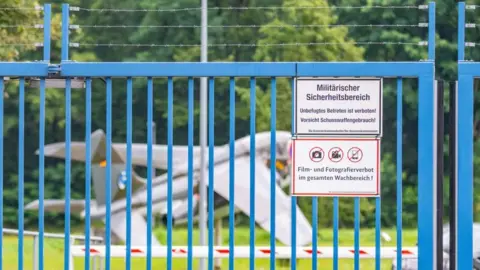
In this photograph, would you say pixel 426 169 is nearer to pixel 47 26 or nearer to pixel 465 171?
pixel 465 171

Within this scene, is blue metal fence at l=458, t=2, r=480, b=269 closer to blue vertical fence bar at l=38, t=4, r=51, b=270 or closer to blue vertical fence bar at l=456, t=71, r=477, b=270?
blue vertical fence bar at l=456, t=71, r=477, b=270

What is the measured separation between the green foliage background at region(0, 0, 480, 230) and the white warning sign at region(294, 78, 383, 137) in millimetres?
31959

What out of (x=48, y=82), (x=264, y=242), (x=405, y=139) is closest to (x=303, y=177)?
(x=48, y=82)

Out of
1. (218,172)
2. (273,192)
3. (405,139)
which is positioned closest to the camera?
(273,192)

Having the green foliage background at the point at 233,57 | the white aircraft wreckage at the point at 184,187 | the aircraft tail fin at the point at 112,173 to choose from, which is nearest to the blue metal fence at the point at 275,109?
the white aircraft wreckage at the point at 184,187

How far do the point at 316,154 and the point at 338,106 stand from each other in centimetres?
28

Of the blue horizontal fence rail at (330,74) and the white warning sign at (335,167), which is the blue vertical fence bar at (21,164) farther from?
the white warning sign at (335,167)

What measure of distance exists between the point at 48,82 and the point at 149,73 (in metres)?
0.63

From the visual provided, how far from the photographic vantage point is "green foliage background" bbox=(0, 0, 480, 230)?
40.4 metres

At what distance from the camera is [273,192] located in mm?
6562

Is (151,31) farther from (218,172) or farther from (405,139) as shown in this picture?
(218,172)

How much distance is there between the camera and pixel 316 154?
6.59 metres

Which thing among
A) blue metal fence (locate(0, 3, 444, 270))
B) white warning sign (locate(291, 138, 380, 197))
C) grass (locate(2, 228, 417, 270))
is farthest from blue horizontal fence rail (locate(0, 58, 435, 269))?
grass (locate(2, 228, 417, 270))

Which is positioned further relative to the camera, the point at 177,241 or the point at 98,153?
the point at 177,241
